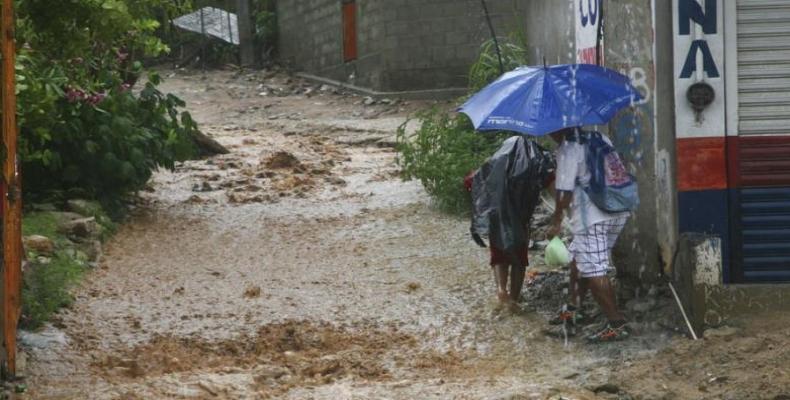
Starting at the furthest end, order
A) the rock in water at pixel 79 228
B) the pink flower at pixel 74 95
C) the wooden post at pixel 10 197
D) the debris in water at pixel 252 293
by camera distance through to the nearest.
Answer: the pink flower at pixel 74 95, the rock in water at pixel 79 228, the debris in water at pixel 252 293, the wooden post at pixel 10 197

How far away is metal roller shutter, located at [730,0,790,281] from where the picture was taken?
23.3 ft

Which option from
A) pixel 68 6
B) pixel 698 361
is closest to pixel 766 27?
pixel 698 361

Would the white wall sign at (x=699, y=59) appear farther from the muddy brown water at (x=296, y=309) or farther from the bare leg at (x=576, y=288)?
the muddy brown water at (x=296, y=309)

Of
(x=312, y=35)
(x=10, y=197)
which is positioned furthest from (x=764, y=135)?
(x=312, y=35)

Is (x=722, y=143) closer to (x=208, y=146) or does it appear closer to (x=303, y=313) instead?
(x=303, y=313)

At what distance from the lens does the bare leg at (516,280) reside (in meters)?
7.93

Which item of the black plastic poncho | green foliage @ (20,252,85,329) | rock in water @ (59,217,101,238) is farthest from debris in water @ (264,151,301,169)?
the black plastic poncho

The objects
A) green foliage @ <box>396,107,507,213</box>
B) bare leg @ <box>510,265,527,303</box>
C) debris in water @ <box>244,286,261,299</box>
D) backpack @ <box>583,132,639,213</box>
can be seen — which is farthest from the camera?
green foliage @ <box>396,107,507,213</box>

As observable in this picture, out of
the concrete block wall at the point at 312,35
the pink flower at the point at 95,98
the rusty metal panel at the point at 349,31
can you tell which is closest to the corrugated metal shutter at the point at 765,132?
the pink flower at the point at 95,98

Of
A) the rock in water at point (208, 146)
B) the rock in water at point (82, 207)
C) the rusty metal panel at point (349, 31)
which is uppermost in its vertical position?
the rusty metal panel at point (349, 31)

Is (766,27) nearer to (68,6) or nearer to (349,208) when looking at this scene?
(68,6)

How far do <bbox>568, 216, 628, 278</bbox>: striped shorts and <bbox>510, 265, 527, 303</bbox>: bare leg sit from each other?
2.21 feet

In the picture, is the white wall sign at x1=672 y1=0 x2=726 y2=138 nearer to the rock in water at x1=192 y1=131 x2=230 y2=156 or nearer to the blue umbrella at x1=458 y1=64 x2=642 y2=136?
the blue umbrella at x1=458 y1=64 x2=642 y2=136

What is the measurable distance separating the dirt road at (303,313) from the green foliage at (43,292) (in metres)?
0.11
